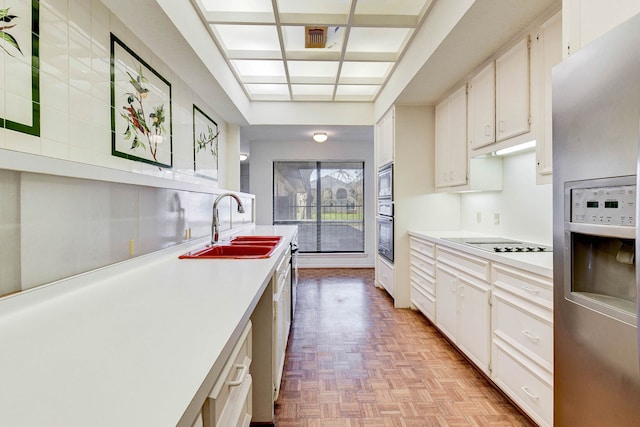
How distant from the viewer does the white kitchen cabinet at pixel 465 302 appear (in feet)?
6.52

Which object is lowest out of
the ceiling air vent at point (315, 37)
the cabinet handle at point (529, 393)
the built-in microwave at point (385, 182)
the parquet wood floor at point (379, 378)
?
the parquet wood floor at point (379, 378)

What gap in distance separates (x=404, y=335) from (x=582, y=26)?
2401 mm

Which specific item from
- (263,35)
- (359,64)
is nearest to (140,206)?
(263,35)

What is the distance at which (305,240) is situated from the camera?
5.84 metres

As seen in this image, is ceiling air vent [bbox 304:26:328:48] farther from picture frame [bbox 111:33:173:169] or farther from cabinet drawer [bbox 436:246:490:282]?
cabinet drawer [bbox 436:246:490:282]

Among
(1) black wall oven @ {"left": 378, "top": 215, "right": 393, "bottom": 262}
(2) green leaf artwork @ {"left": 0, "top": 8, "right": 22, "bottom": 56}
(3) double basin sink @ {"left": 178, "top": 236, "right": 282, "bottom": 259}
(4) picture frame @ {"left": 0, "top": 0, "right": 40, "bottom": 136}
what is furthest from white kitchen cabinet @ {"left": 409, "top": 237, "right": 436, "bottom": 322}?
(2) green leaf artwork @ {"left": 0, "top": 8, "right": 22, "bottom": 56}

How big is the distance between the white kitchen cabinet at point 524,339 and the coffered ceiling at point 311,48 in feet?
6.47

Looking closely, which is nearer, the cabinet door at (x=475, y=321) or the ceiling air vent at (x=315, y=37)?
the cabinet door at (x=475, y=321)

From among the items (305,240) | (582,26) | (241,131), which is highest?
(241,131)

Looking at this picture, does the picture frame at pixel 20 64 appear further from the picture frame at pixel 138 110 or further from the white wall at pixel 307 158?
the white wall at pixel 307 158

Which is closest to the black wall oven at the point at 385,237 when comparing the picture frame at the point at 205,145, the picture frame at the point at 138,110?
the picture frame at the point at 205,145

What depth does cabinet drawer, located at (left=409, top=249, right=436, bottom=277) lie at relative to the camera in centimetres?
286

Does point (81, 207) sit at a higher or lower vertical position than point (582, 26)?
lower

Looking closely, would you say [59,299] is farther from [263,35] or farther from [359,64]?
[359,64]
